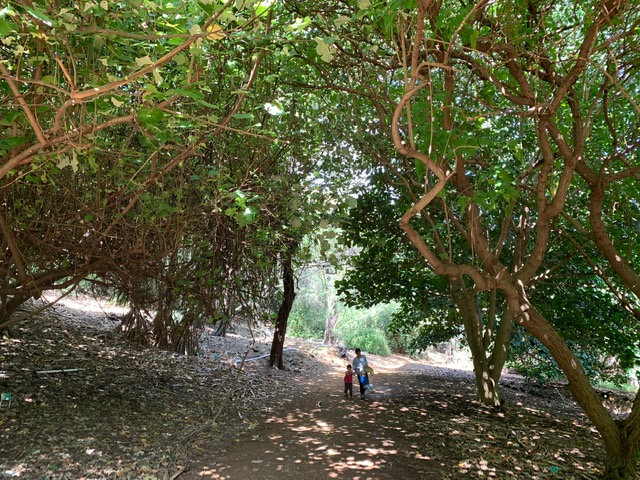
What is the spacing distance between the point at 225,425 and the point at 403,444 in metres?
2.61

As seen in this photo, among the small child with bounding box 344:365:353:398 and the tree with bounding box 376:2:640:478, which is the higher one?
the tree with bounding box 376:2:640:478

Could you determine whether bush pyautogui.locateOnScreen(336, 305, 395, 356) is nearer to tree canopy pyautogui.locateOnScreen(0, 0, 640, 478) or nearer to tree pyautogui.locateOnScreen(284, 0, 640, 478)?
tree canopy pyautogui.locateOnScreen(0, 0, 640, 478)

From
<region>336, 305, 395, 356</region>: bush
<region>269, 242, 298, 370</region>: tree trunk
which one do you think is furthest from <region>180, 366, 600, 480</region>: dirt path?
<region>336, 305, 395, 356</region>: bush

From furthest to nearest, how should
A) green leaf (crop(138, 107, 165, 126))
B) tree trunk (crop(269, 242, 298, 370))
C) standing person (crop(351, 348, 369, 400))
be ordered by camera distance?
1. tree trunk (crop(269, 242, 298, 370))
2. standing person (crop(351, 348, 369, 400))
3. green leaf (crop(138, 107, 165, 126))

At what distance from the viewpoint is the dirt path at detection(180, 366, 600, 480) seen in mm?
5523

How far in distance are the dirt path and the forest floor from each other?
0.08 feet

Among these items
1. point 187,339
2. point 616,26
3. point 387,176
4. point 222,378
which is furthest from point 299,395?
point 616,26

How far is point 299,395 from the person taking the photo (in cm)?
1052

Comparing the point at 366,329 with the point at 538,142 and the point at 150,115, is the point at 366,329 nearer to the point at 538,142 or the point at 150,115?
the point at 538,142

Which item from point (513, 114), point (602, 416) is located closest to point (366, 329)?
point (602, 416)

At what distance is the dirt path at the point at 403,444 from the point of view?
18.1ft

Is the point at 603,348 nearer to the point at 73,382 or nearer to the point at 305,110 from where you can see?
the point at 305,110

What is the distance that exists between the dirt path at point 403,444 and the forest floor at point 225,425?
2cm

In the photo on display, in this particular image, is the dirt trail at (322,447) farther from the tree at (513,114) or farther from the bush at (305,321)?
the bush at (305,321)
